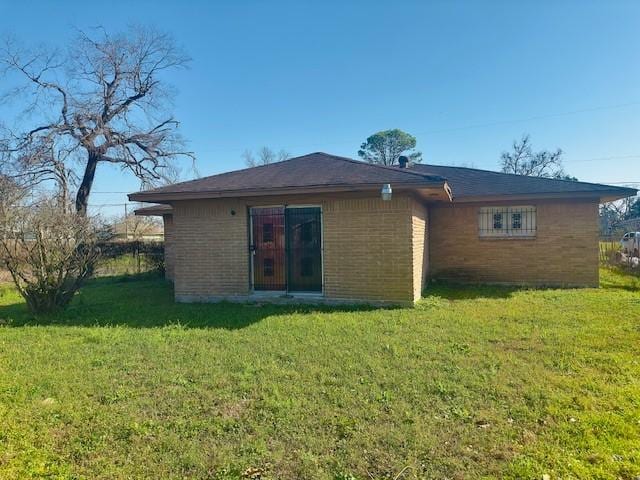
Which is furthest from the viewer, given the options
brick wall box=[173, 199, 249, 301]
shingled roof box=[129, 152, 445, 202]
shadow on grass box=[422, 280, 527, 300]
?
shadow on grass box=[422, 280, 527, 300]

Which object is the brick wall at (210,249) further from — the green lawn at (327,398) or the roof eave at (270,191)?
the green lawn at (327,398)

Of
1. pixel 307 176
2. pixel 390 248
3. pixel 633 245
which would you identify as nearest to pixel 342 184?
pixel 307 176

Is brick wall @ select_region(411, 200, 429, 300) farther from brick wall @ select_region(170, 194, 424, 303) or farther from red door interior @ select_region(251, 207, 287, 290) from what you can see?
red door interior @ select_region(251, 207, 287, 290)

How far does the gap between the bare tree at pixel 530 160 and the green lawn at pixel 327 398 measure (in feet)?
127

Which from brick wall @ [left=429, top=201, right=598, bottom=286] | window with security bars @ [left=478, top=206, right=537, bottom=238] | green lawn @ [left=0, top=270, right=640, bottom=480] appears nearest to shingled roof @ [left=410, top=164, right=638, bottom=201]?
brick wall @ [left=429, top=201, right=598, bottom=286]

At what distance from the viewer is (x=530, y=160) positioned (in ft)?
134

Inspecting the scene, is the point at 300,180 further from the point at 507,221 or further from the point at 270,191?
the point at 507,221

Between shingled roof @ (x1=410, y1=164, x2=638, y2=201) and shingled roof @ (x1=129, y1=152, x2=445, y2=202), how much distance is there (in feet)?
13.5

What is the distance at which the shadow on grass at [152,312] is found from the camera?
7355 mm

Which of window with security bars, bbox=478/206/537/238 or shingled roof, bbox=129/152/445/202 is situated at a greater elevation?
shingled roof, bbox=129/152/445/202

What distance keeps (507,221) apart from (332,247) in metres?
6.24

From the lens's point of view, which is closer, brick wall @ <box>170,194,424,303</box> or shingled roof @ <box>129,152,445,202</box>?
shingled roof @ <box>129,152,445,202</box>

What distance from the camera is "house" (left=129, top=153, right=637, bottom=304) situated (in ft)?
27.0

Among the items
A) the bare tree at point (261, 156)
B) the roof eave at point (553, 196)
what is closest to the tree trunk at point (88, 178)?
the roof eave at point (553, 196)
